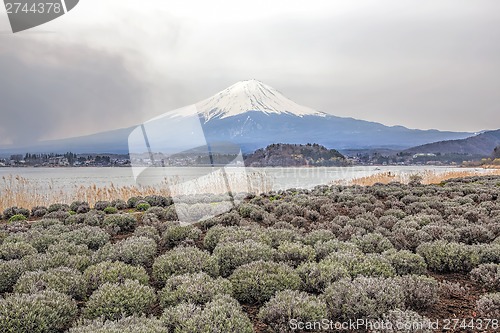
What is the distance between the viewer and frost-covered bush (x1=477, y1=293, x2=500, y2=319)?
486cm

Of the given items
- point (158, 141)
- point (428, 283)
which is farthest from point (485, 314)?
point (158, 141)

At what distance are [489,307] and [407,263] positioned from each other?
5.57 feet

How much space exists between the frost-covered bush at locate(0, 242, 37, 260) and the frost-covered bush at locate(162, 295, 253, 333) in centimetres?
469

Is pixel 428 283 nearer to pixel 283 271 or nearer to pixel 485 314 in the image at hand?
pixel 485 314

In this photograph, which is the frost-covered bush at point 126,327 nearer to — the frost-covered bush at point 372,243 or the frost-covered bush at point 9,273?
the frost-covered bush at point 9,273

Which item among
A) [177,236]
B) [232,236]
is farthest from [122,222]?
[232,236]

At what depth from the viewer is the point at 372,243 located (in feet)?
26.6

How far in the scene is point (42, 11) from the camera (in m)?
8.49

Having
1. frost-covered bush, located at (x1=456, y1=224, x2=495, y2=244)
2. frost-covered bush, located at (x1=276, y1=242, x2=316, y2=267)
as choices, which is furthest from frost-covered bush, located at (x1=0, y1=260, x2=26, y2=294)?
frost-covered bush, located at (x1=456, y1=224, x2=495, y2=244)

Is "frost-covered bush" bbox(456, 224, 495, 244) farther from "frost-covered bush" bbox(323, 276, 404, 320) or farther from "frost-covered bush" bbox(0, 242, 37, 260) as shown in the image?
"frost-covered bush" bbox(0, 242, 37, 260)

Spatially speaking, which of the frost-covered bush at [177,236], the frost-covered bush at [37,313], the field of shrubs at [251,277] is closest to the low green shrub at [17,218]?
the field of shrubs at [251,277]

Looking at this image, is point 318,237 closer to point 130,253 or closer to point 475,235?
point 475,235

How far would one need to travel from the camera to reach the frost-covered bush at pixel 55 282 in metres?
5.74

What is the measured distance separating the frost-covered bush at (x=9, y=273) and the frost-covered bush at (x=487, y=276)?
7.60 m
